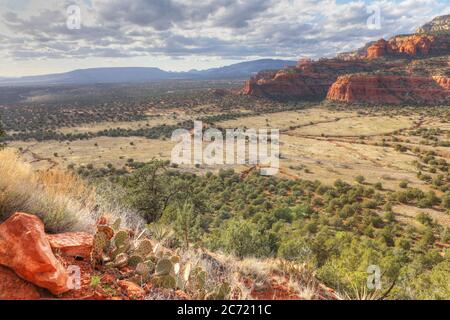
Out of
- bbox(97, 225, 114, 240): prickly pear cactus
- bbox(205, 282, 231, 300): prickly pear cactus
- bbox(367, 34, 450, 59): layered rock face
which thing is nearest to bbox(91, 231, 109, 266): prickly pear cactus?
bbox(97, 225, 114, 240): prickly pear cactus

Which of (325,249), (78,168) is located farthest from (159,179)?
(78,168)

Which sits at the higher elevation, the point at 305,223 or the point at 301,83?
the point at 301,83

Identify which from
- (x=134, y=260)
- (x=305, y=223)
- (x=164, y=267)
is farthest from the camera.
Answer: (x=305, y=223)

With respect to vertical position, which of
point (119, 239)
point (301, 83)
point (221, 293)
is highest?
point (301, 83)

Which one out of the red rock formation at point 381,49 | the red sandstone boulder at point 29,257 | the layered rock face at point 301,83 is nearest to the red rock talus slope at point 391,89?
the layered rock face at point 301,83

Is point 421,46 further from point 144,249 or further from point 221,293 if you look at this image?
point 221,293

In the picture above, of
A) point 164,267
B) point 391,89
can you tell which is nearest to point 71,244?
point 164,267
